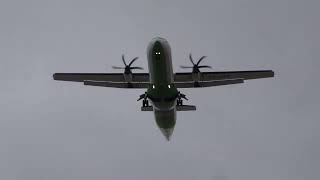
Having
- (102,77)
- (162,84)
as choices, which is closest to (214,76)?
(162,84)

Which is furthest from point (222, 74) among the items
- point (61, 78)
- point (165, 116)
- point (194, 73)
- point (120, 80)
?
point (61, 78)

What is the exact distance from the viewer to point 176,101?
52438 millimetres

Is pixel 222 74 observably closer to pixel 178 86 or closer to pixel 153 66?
pixel 178 86

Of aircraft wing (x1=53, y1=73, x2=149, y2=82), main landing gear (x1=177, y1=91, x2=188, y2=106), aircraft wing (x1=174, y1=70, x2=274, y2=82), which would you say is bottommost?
main landing gear (x1=177, y1=91, x2=188, y2=106)

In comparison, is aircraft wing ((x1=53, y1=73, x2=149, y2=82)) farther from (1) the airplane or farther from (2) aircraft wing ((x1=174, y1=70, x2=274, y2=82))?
(2) aircraft wing ((x1=174, y1=70, x2=274, y2=82))

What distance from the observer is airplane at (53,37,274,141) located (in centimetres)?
4688

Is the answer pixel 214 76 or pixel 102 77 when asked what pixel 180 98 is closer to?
pixel 214 76

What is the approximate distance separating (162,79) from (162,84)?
0.70m

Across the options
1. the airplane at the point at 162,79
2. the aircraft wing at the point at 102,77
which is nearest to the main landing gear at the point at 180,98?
the airplane at the point at 162,79

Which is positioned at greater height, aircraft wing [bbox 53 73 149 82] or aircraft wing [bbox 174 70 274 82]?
aircraft wing [bbox 53 73 149 82]

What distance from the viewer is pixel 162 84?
48.6 meters

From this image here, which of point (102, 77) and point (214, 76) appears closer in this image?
point (214, 76)

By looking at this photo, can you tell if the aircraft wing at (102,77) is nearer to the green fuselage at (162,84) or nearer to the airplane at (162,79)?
the airplane at (162,79)

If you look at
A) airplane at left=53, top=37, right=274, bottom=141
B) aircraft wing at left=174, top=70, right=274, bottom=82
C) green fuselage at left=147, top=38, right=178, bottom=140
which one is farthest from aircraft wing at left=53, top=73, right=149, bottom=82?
green fuselage at left=147, top=38, right=178, bottom=140
